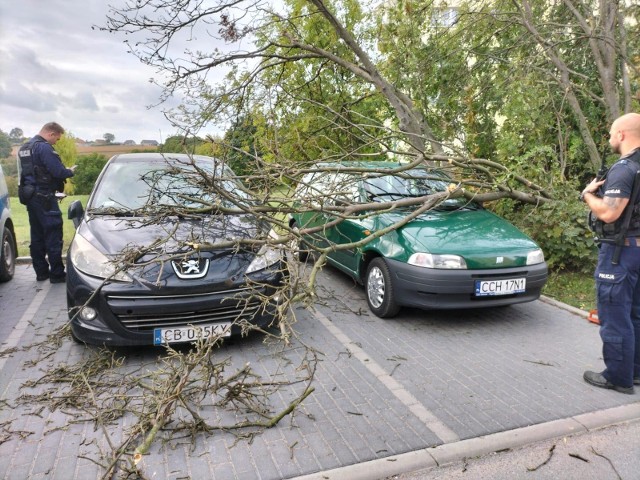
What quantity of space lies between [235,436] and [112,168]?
3742 mm

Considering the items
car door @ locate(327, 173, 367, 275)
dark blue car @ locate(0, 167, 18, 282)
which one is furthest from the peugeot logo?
dark blue car @ locate(0, 167, 18, 282)

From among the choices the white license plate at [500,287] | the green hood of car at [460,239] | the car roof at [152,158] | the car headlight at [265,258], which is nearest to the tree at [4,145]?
the car roof at [152,158]

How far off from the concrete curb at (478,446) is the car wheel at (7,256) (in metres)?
5.87

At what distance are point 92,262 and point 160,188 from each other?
1299 mm

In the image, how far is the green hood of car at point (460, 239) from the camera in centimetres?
490

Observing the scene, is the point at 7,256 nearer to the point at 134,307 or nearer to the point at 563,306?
the point at 134,307

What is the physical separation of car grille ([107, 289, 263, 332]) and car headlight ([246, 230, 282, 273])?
323 mm

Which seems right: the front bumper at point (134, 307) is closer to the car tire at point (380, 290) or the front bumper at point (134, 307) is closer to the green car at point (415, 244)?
the green car at point (415, 244)

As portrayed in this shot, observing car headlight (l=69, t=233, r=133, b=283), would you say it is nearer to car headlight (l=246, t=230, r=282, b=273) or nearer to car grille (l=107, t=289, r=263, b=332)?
car grille (l=107, t=289, r=263, b=332)

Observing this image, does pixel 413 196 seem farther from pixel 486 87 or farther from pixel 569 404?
pixel 486 87

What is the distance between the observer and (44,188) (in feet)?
20.6

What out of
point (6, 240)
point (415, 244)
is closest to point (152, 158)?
point (6, 240)

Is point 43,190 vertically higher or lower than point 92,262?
higher

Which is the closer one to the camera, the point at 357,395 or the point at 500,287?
the point at 357,395
